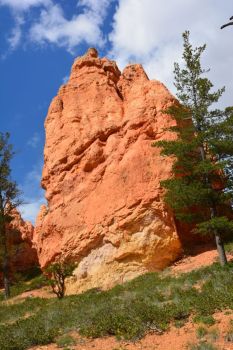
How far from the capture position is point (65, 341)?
1380 centimetres

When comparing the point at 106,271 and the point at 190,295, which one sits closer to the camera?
the point at 190,295

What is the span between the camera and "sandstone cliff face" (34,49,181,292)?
2556cm

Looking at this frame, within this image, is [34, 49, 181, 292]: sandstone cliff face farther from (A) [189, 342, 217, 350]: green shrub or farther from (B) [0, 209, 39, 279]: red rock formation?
(A) [189, 342, 217, 350]: green shrub

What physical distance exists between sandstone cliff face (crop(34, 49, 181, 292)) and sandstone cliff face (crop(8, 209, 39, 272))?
1038 cm

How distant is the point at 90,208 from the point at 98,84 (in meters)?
10.7

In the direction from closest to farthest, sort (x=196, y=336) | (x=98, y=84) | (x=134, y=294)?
(x=196, y=336) → (x=134, y=294) → (x=98, y=84)

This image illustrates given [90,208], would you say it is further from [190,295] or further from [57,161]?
[190,295]

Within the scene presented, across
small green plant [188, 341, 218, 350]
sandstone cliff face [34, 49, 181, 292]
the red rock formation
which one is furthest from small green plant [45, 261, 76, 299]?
the red rock formation

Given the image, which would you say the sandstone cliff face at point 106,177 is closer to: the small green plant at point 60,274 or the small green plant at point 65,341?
the small green plant at point 60,274

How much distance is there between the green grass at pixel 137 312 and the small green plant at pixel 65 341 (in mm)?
456

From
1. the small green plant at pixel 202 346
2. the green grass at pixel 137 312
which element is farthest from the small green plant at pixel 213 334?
the green grass at pixel 137 312

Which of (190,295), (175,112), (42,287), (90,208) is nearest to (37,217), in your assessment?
(42,287)

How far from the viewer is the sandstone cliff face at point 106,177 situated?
25.6m

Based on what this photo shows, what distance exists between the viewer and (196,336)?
1260cm
